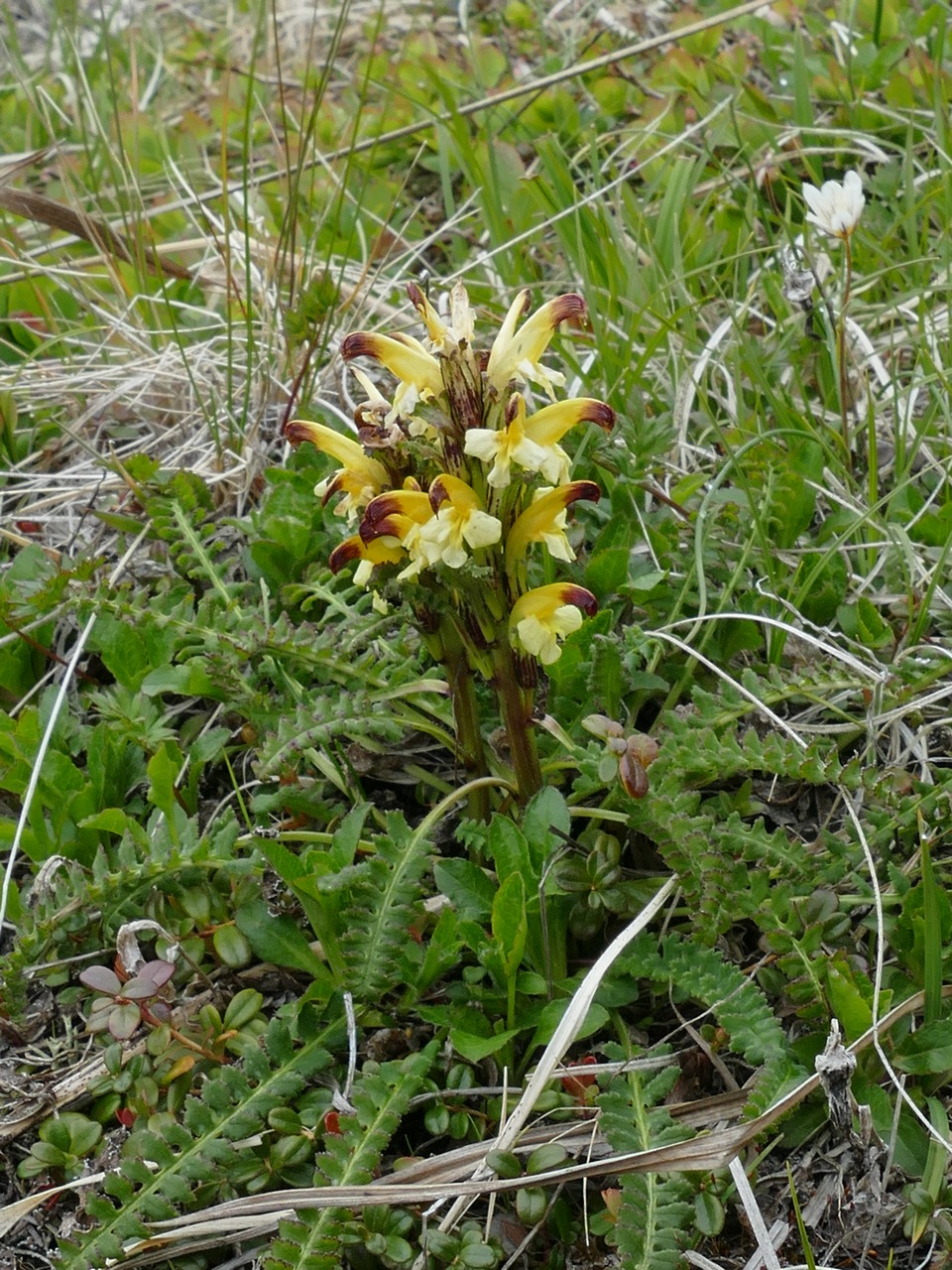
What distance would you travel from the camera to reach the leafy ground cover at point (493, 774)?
67.8 inches

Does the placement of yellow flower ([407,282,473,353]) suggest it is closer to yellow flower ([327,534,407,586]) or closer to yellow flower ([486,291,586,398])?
yellow flower ([486,291,586,398])

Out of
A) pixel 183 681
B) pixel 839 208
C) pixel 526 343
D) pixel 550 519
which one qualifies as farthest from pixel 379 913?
pixel 839 208

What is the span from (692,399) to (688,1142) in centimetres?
173

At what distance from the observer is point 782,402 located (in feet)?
8.87

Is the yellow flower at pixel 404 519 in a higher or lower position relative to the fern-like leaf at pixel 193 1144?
higher

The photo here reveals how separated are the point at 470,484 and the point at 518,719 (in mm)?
396

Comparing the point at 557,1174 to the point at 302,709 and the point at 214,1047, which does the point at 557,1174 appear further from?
the point at 302,709

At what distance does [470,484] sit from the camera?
5.84 feet

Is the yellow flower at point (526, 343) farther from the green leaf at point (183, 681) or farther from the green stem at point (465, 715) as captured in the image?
the green leaf at point (183, 681)

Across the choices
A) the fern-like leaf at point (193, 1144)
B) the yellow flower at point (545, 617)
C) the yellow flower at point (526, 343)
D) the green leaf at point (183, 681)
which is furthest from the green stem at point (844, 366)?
the fern-like leaf at point (193, 1144)

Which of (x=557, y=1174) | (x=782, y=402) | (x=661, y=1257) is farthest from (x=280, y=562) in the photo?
(x=661, y=1257)

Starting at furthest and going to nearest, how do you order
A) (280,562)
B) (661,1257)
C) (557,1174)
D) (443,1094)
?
(280,562) < (443,1094) < (557,1174) < (661,1257)

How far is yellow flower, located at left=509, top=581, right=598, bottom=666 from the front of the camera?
1819 mm

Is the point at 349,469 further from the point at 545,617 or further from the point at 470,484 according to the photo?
the point at 545,617
